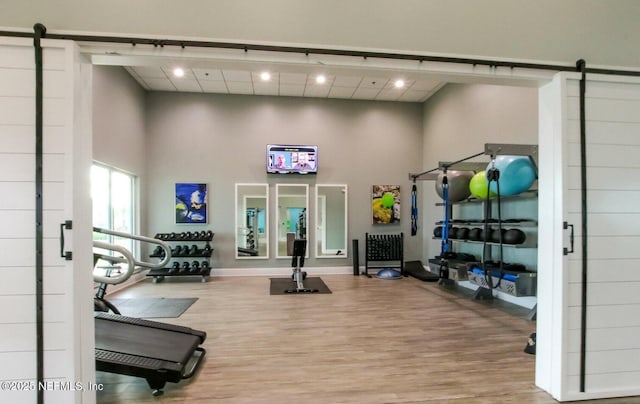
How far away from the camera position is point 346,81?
22.8ft

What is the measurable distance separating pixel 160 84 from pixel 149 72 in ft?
2.06

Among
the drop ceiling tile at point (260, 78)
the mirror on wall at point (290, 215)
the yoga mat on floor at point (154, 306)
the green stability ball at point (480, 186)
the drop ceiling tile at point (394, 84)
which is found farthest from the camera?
the mirror on wall at point (290, 215)

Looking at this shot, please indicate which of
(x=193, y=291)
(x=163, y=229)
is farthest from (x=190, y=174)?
(x=193, y=291)

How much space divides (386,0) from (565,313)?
2629 mm

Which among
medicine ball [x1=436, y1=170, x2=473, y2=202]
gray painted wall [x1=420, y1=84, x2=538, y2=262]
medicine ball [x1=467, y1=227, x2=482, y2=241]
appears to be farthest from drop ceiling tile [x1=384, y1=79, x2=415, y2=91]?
medicine ball [x1=467, y1=227, x2=482, y2=241]

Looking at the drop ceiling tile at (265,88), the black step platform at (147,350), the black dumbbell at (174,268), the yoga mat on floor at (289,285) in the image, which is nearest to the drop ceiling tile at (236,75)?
the drop ceiling tile at (265,88)

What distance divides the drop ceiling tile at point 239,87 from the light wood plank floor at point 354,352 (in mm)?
4552

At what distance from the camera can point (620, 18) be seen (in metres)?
2.46

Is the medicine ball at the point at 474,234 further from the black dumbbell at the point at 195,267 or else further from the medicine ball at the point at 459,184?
the black dumbbell at the point at 195,267

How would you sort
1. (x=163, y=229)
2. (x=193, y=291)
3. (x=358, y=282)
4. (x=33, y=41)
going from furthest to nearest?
(x=163, y=229), (x=358, y=282), (x=193, y=291), (x=33, y=41)

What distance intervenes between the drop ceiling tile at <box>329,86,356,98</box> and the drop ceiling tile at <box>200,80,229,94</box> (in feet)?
8.13

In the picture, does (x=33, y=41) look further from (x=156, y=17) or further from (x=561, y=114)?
(x=561, y=114)

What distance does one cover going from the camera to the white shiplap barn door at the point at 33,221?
6.44 ft

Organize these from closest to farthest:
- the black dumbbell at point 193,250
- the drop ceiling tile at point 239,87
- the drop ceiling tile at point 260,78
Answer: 1. the drop ceiling tile at point 260,78
2. the drop ceiling tile at point 239,87
3. the black dumbbell at point 193,250
